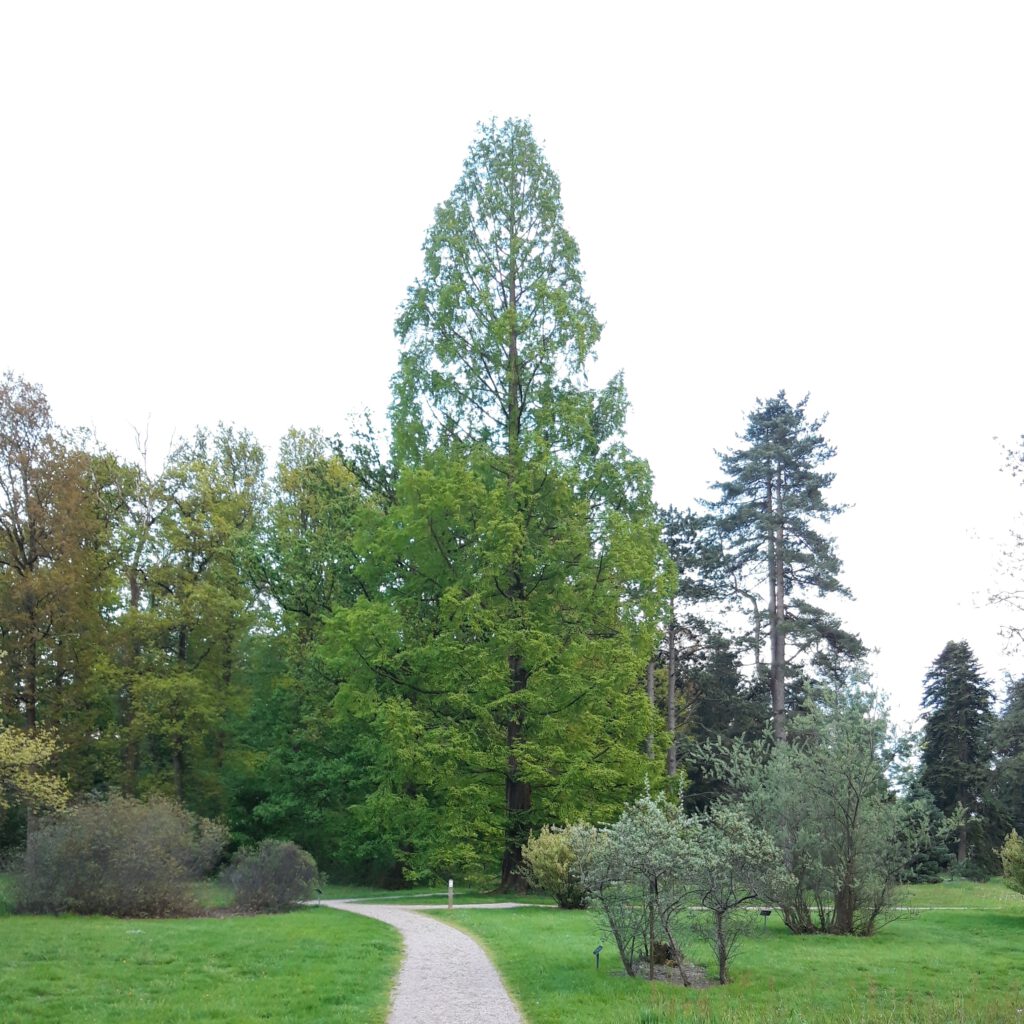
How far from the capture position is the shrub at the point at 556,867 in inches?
714

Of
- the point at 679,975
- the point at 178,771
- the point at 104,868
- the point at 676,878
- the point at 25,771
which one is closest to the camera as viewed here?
the point at 676,878

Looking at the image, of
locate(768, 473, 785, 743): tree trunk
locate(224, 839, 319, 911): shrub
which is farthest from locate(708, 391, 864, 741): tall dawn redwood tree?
locate(224, 839, 319, 911): shrub

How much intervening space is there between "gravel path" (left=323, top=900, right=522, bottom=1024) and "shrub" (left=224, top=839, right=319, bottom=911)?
3.91 meters

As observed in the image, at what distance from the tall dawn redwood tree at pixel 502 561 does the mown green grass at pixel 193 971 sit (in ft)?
21.4

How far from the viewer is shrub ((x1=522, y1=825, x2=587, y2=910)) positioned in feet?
59.5

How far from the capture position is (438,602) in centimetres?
2373

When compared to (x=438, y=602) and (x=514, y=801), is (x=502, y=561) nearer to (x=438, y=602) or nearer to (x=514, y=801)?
(x=438, y=602)

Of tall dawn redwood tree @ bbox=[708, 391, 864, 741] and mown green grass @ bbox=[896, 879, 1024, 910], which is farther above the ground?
tall dawn redwood tree @ bbox=[708, 391, 864, 741]

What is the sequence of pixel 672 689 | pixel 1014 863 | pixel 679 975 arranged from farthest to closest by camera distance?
pixel 672 689 → pixel 1014 863 → pixel 679 975

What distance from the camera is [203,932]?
14133mm

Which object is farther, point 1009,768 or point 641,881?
point 1009,768

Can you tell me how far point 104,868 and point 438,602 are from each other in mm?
9615

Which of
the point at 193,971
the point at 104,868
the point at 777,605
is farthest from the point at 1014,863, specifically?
the point at 104,868

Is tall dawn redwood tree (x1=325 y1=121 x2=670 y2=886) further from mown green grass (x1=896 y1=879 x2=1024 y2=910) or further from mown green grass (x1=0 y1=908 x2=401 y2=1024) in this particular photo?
mown green grass (x1=896 y1=879 x2=1024 y2=910)
